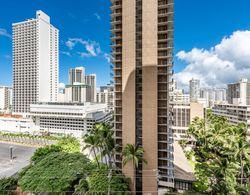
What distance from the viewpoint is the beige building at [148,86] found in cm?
2544

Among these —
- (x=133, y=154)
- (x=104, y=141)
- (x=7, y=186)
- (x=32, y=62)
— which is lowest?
(x=7, y=186)

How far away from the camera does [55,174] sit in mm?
25406

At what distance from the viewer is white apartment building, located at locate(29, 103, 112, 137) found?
6375 centimetres

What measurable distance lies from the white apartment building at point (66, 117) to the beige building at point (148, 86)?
36043 mm

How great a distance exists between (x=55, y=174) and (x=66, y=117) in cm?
4140

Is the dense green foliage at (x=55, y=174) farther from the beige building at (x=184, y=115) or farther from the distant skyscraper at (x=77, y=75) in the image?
the distant skyscraper at (x=77, y=75)

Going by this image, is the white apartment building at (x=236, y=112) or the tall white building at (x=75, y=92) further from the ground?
the tall white building at (x=75, y=92)

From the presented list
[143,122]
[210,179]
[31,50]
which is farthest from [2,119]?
[210,179]

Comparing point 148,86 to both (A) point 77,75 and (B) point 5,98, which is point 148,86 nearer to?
(A) point 77,75

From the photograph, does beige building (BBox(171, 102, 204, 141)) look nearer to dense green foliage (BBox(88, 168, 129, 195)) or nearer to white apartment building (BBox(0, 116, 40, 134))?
dense green foliage (BBox(88, 168, 129, 195))

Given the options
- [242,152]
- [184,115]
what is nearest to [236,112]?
[184,115]

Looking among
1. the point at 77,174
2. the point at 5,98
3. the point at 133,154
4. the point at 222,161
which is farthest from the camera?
the point at 5,98

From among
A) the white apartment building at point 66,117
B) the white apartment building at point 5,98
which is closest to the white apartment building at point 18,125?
the white apartment building at point 66,117

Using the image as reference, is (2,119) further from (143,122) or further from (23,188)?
(143,122)
